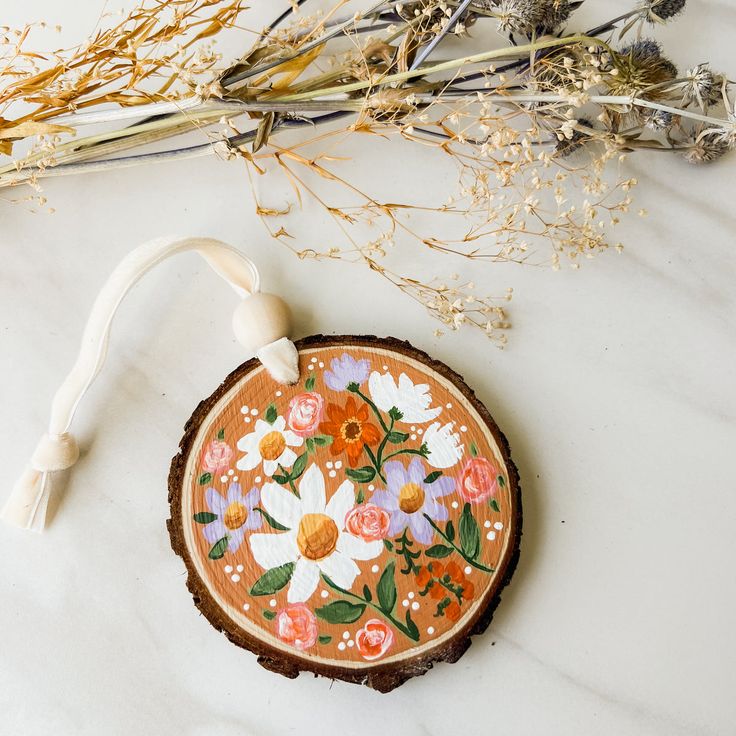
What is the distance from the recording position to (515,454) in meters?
0.80

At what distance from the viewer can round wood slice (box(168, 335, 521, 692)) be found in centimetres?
74

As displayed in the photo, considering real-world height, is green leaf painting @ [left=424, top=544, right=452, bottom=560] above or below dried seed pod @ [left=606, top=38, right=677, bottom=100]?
below

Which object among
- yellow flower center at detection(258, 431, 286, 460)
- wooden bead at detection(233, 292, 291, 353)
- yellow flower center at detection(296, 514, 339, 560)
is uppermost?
wooden bead at detection(233, 292, 291, 353)

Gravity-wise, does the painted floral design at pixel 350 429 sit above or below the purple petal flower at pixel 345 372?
below

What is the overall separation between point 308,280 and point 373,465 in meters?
0.23

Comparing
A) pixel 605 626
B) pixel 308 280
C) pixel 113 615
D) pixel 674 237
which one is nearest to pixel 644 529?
pixel 605 626

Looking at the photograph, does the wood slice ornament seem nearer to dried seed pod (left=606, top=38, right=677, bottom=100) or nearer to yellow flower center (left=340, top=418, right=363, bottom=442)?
yellow flower center (left=340, top=418, right=363, bottom=442)

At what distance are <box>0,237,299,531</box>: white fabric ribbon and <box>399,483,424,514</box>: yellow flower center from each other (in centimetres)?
17

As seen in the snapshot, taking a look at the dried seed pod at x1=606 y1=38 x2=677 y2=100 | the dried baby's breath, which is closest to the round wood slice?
the dried baby's breath

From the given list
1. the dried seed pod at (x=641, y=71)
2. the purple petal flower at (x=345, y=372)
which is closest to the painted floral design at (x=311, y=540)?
the purple petal flower at (x=345, y=372)

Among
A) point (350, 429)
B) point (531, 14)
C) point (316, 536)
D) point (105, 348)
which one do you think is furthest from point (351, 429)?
point (531, 14)

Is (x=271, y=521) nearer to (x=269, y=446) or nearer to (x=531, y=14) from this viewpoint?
(x=269, y=446)

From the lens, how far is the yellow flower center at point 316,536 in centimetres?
75

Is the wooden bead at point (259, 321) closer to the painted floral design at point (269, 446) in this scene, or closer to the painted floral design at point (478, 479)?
the painted floral design at point (269, 446)
